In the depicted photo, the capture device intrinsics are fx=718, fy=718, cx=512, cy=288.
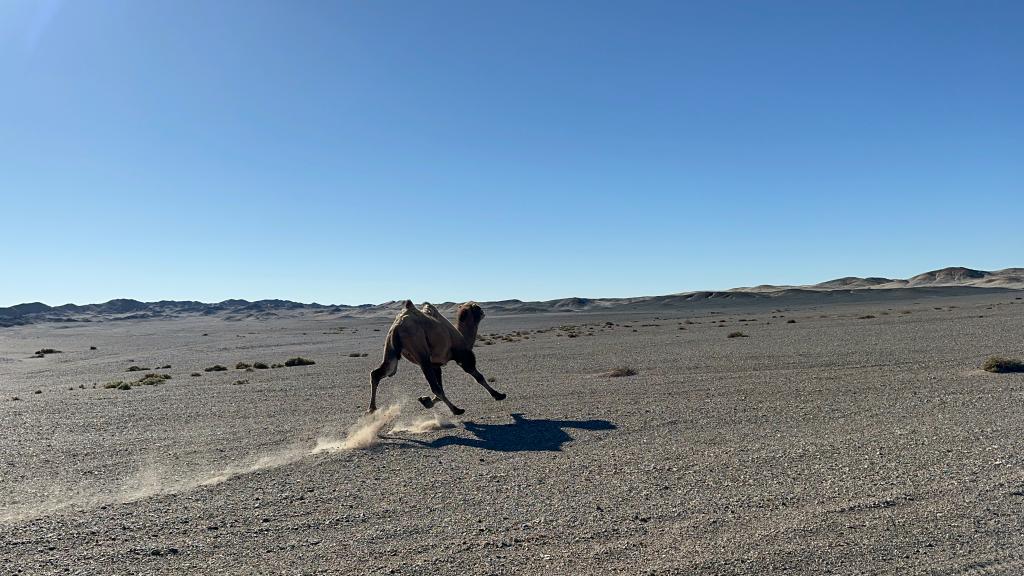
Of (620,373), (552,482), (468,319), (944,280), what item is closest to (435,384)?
(468,319)

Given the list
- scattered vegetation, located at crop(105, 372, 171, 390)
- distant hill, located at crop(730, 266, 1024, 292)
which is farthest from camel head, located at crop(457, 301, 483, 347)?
distant hill, located at crop(730, 266, 1024, 292)

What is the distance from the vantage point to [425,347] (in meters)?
14.4

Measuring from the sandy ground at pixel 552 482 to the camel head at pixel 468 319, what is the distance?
1677mm

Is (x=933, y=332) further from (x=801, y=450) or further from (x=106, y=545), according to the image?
(x=106, y=545)

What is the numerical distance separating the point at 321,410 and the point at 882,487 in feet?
40.0

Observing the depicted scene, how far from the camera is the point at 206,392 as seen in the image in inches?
862

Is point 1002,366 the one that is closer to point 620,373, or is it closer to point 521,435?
point 620,373

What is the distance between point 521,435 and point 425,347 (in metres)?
3.29

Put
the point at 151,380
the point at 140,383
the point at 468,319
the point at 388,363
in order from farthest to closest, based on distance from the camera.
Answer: the point at 151,380
the point at 140,383
the point at 468,319
the point at 388,363

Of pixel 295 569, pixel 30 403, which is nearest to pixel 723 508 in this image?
pixel 295 569

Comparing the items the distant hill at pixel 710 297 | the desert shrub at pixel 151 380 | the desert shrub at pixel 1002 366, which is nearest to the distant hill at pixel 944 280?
the distant hill at pixel 710 297

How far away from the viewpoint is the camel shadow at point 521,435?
11.1m

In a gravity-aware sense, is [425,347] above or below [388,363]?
above

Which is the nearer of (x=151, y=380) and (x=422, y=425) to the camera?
(x=422, y=425)
